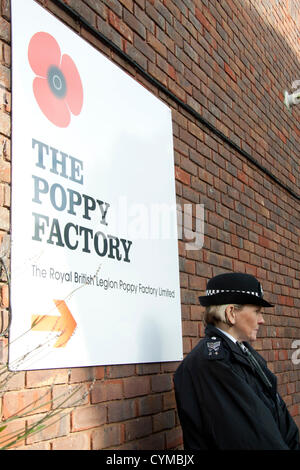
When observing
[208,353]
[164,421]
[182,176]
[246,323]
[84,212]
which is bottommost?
[164,421]

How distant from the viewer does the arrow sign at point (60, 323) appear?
220 centimetres

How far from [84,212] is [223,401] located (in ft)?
3.16

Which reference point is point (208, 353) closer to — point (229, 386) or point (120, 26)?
point (229, 386)

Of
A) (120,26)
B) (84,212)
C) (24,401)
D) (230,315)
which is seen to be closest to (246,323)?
(230,315)

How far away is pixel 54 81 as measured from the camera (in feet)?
8.23

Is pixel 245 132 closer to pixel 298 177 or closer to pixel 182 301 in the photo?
pixel 298 177

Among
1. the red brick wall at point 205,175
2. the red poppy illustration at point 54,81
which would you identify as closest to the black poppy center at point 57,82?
the red poppy illustration at point 54,81

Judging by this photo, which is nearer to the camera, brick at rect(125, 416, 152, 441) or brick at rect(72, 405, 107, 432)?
brick at rect(72, 405, 107, 432)

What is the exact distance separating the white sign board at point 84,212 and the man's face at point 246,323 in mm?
414

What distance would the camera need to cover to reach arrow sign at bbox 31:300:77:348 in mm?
2201

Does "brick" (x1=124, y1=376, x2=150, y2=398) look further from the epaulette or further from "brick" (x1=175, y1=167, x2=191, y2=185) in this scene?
"brick" (x1=175, y1=167, x2=191, y2=185)

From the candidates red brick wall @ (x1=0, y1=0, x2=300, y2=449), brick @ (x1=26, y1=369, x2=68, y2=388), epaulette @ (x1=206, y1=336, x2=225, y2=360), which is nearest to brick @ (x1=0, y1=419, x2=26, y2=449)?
red brick wall @ (x1=0, y1=0, x2=300, y2=449)

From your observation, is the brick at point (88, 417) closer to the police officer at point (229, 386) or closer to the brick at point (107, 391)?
the brick at point (107, 391)

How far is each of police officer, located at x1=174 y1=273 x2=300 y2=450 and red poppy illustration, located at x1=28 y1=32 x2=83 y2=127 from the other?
42.0 inches
